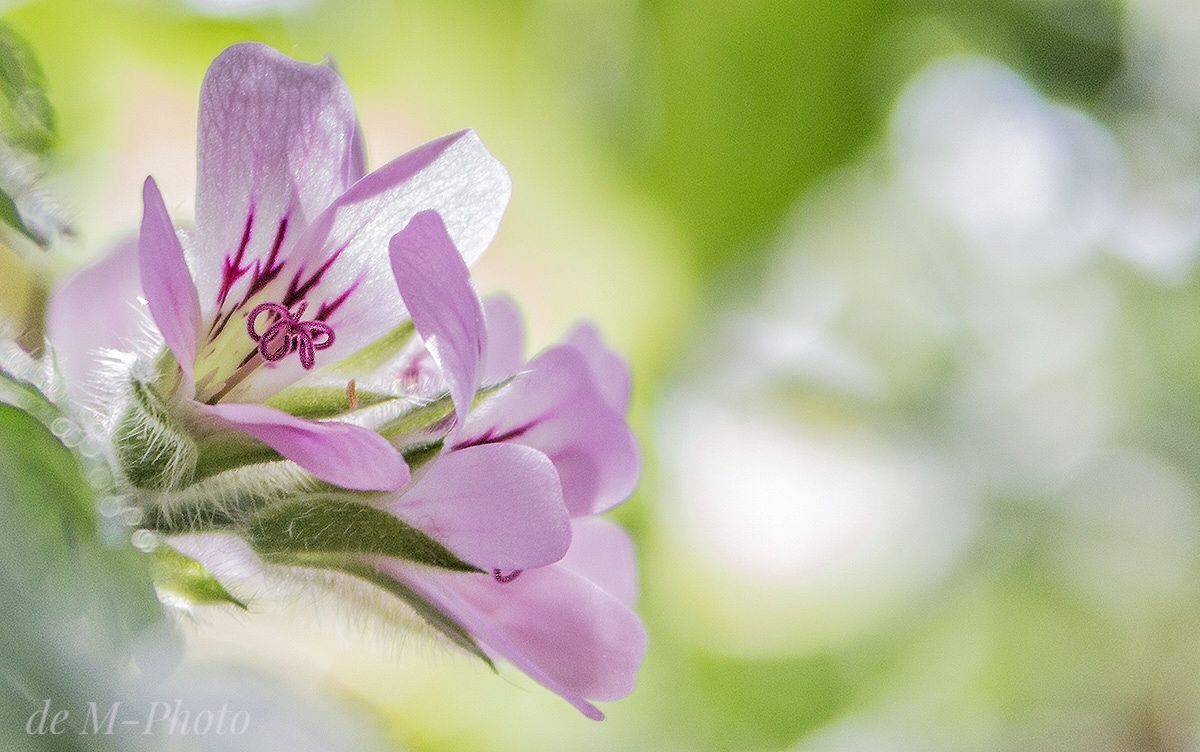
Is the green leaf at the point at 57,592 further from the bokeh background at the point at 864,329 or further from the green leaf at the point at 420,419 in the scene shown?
the bokeh background at the point at 864,329

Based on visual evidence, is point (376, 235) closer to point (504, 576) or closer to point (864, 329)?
point (504, 576)

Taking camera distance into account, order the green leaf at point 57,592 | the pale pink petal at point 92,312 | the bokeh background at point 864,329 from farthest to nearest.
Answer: the bokeh background at point 864,329, the pale pink petal at point 92,312, the green leaf at point 57,592

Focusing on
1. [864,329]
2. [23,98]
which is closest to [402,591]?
[23,98]

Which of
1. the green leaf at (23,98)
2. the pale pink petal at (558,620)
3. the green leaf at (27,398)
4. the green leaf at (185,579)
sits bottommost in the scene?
the pale pink petal at (558,620)

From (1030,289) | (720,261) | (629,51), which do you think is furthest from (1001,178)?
(629,51)

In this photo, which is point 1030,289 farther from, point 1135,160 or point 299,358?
point 299,358

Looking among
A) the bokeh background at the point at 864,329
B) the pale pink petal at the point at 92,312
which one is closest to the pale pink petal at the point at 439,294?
the pale pink petal at the point at 92,312

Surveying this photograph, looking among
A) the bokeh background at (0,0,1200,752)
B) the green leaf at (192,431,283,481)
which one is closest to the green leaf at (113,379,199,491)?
the green leaf at (192,431,283,481)
